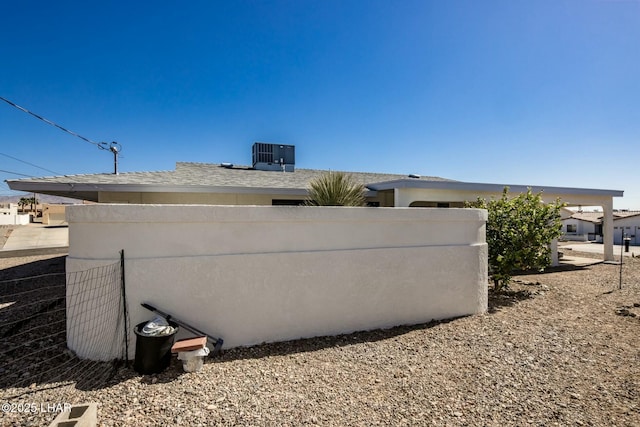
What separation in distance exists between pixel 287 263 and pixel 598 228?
48.6 meters

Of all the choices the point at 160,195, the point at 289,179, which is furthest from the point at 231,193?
the point at 289,179

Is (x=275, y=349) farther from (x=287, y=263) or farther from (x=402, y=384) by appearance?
(x=402, y=384)

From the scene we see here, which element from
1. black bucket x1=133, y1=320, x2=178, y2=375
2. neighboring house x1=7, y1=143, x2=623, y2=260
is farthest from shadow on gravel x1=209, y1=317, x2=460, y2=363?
neighboring house x1=7, y1=143, x2=623, y2=260

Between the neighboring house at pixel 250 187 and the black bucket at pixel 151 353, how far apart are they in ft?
18.7

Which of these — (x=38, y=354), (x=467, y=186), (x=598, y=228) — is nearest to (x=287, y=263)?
(x=38, y=354)

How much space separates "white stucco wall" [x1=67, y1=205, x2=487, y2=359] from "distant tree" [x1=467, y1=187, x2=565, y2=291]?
1869 mm

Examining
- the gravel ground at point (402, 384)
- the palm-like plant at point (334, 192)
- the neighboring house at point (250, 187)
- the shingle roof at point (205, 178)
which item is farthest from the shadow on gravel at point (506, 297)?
the shingle roof at point (205, 178)

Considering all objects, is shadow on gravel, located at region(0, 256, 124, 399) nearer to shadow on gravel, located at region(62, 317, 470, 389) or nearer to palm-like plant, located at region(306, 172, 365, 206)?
shadow on gravel, located at region(62, 317, 470, 389)

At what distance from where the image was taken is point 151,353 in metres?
4.30

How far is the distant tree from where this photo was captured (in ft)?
28.4

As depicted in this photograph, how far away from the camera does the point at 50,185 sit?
27.0ft

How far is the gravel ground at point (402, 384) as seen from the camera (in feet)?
11.7

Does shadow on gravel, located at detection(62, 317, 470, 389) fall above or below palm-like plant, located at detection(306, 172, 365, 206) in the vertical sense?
below

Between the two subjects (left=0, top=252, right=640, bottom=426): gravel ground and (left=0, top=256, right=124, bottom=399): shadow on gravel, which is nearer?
(left=0, top=252, right=640, bottom=426): gravel ground
